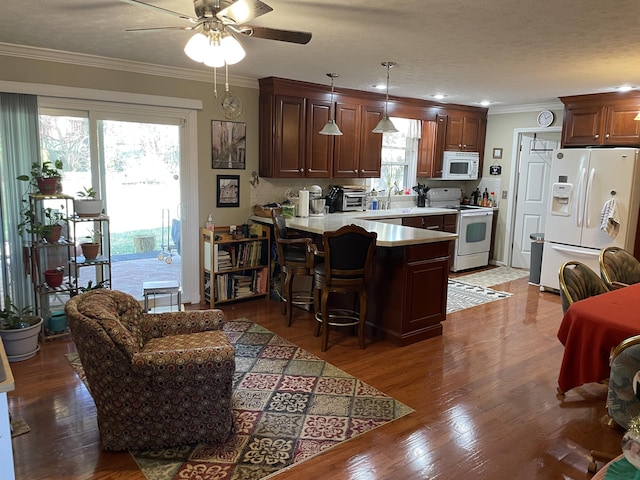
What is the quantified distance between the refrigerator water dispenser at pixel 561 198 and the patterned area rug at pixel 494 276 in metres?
1.18

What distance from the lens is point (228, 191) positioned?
16.9 ft

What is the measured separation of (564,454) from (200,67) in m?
4.23

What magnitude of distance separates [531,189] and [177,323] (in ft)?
18.7

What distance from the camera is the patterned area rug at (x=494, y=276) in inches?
247

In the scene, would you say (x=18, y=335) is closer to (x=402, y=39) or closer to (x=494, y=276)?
(x=402, y=39)

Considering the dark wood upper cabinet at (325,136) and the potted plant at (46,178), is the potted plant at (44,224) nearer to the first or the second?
the potted plant at (46,178)

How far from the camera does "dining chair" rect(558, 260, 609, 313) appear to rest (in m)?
3.08

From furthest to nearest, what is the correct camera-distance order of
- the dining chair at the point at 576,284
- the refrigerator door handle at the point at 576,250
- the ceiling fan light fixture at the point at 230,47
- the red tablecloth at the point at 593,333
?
the refrigerator door handle at the point at 576,250 < the dining chair at the point at 576,284 < the red tablecloth at the point at 593,333 < the ceiling fan light fixture at the point at 230,47

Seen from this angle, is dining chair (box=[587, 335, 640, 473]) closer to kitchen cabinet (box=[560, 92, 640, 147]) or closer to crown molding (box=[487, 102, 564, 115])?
kitchen cabinet (box=[560, 92, 640, 147])

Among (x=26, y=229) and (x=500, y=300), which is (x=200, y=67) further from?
(x=500, y=300)

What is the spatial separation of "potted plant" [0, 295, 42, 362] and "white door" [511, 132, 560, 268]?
6.22 meters

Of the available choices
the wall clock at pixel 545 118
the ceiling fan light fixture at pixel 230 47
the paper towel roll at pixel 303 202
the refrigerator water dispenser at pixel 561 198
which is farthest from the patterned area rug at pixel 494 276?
the ceiling fan light fixture at pixel 230 47

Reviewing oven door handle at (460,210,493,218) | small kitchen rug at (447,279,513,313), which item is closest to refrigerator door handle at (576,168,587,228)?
small kitchen rug at (447,279,513,313)

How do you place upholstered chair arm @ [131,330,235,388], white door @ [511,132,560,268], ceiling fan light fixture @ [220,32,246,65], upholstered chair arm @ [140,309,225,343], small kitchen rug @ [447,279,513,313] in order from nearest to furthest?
ceiling fan light fixture @ [220,32,246,65] < upholstered chair arm @ [131,330,235,388] < upholstered chair arm @ [140,309,225,343] < small kitchen rug @ [447,279,513,313] < white door @ [511,132,560,268]
